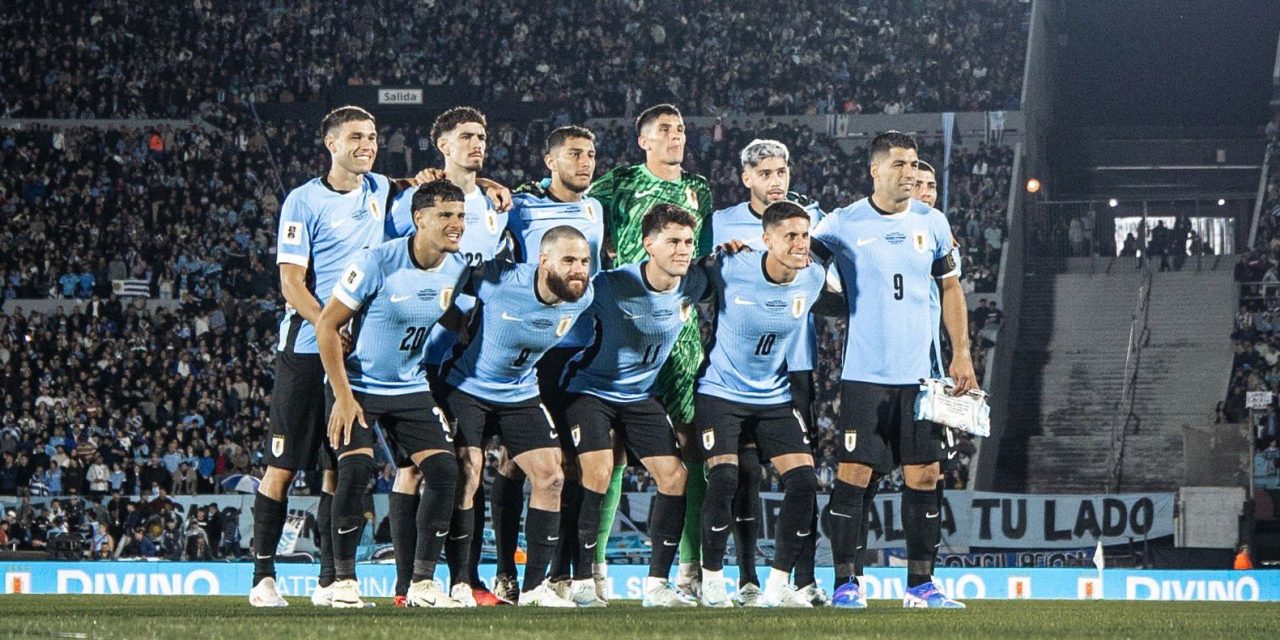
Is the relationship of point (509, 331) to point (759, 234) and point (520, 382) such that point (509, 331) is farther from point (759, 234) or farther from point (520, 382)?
point (759, 234)

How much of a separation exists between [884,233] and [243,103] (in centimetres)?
2868

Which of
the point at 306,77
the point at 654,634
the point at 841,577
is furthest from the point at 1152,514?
the point at 306,77

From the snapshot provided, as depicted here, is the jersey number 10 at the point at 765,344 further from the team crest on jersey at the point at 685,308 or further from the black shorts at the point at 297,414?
the black shorts at the point at 297,414

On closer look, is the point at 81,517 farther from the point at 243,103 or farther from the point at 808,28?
the point at 808,28

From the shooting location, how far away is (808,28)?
126 feet

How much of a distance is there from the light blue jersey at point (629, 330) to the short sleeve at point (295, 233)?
167 centimetres

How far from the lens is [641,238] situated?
34.6 ft

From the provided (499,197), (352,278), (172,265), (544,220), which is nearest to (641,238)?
(544,220)

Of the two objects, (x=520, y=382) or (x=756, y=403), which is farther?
(x=756, y=403)

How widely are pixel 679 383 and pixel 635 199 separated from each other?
1232 millimetres

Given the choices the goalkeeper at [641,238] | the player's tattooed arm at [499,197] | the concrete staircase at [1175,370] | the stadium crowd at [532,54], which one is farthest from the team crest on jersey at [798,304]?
the stadium crowd at [532,54]

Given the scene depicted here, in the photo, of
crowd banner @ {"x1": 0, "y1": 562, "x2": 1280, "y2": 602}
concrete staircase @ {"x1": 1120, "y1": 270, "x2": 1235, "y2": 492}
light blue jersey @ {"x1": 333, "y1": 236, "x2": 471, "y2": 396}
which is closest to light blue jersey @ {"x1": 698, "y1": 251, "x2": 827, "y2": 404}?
light blue jersey @ {"x1": 333, "y1": 236, "x2": 471, "y2": 396}

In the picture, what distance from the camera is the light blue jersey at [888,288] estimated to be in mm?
9812

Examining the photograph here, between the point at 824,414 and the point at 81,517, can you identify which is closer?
the point at 81,517
